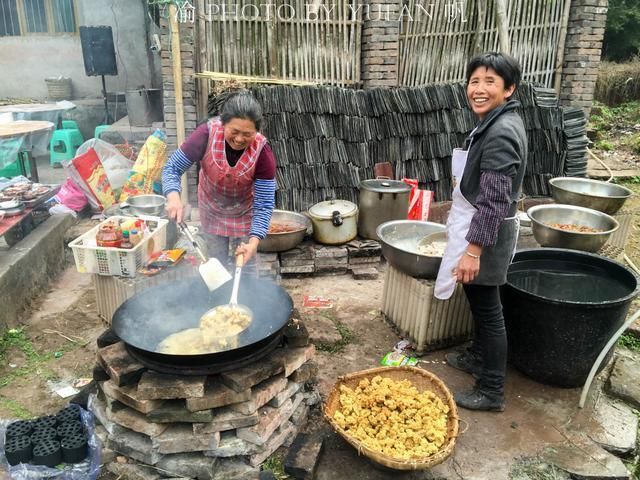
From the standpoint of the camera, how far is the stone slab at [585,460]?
3041 mm

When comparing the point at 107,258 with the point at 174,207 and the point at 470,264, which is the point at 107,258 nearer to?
the point at 174,207

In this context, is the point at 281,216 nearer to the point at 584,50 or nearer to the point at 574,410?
the point at 574,410

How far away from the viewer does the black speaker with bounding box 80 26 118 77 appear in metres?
10.3

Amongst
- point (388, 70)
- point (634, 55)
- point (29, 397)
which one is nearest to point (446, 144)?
point (388, 70)

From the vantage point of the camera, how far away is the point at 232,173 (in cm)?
357

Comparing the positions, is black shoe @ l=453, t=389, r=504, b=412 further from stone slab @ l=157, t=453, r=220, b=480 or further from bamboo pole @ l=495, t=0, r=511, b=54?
bamboo pole @ l=495, t=0, r=511, b=54

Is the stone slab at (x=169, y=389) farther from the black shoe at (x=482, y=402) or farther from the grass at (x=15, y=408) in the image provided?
the black shoe at (x=482, y=402)

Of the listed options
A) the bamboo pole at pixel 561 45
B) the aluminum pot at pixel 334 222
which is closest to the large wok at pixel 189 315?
the aluminum pot at pixel 334 222

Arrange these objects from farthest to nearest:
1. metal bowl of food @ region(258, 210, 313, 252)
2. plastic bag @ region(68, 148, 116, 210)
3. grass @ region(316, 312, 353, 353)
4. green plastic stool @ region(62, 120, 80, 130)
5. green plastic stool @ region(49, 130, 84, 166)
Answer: green plastic stool @ region(62, 120, 80, 130)
green plastic stool @ region(49, 130, 84, 166)
plastic bag @ region(68, 148, 116, 210)
metal bowl of food @ region(258, 210, 313, 252)
grass @ region(316, 312, 353, 353)

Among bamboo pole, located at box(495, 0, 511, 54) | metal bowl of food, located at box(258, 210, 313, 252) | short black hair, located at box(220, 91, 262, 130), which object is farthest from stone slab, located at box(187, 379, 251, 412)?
bamboo pole, located at box(495, 0, 511, 54)

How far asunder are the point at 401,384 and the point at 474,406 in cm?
60

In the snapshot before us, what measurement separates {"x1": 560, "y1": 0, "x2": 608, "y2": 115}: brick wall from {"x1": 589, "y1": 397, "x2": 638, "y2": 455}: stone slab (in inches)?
248

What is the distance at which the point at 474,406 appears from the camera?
3549 mm

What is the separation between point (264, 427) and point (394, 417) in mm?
816
